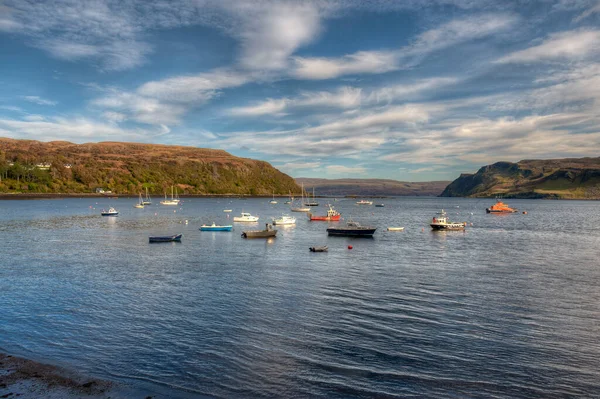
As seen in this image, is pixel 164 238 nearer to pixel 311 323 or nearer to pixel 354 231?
pixel 354 231

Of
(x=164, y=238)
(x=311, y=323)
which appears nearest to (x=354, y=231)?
(x=164, y=238)

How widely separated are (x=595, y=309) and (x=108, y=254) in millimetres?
51421

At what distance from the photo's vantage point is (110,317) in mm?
26688

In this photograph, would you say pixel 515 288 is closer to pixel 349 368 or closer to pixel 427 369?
pixel 427 369

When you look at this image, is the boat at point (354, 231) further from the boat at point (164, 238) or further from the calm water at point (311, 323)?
the boat at point (164, 238)

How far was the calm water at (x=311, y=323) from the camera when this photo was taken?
715 inches

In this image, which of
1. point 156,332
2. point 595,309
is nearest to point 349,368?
point 156,332

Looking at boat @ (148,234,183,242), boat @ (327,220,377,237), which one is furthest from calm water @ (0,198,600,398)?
boat @ (327,220,377,237)

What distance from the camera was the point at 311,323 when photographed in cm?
2561

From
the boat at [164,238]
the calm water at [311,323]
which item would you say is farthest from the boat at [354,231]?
the boat at [164,238]

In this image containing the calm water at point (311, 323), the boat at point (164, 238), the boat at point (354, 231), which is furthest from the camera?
the boat at point (354, 231)

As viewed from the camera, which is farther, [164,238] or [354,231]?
[354,231]

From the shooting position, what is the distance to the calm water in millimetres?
18172

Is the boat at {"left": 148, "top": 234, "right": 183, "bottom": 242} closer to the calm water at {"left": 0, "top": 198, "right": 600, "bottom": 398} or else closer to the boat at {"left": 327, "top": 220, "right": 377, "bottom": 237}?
the calm water at {"left": 0, "top": 198, "right": 600, "bottom": 398}
